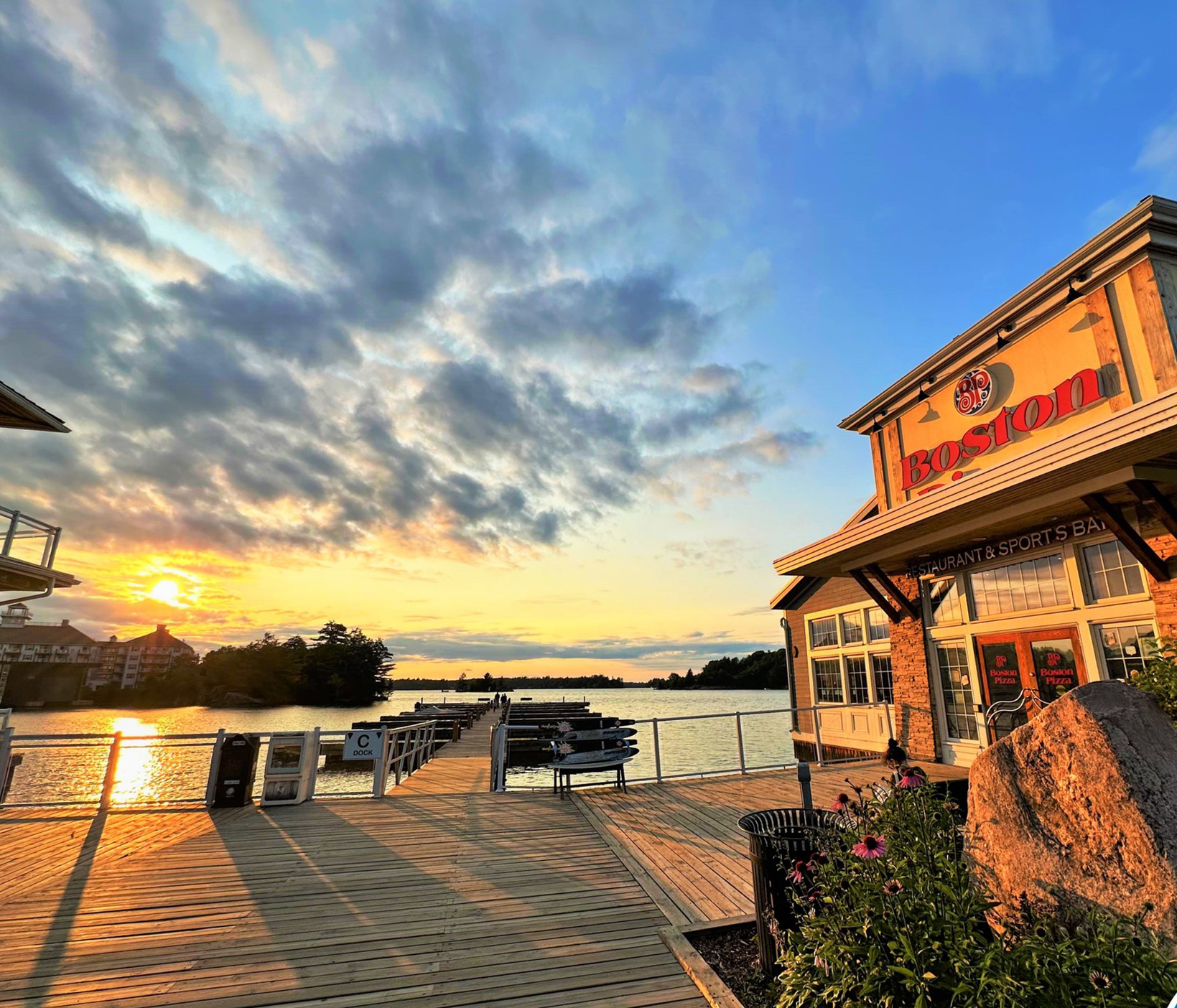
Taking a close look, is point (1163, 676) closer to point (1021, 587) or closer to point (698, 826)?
point (1021, 587)

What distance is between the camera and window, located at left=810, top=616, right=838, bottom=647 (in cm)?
1486

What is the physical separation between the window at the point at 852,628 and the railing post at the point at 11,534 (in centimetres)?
1857

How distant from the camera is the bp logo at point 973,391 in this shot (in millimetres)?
10133

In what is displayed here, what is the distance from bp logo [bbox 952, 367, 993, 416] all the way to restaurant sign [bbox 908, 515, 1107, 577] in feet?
7.56

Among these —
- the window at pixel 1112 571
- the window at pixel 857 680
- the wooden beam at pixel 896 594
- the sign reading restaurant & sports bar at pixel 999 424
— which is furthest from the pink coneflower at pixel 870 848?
the window at pixel 857 680

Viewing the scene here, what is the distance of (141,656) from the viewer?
110 meters

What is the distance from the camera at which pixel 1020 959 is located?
7.68 feet

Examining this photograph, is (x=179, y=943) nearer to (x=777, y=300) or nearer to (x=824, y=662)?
(x=777, y=300)

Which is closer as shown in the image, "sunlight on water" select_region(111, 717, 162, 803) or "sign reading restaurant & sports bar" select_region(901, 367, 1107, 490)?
"sign reading restaurant & sports bar" select_region(901, 367, 1107, 490)

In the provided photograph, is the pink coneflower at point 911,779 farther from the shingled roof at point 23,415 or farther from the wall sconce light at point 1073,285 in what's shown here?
the shingled roof at point 23,415

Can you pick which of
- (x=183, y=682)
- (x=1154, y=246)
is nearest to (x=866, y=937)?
(x=1154, y=246)

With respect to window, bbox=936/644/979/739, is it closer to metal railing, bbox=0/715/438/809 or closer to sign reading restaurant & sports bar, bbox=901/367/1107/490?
sign reading restaurant & sports bar, bbox=901/367/1107/490

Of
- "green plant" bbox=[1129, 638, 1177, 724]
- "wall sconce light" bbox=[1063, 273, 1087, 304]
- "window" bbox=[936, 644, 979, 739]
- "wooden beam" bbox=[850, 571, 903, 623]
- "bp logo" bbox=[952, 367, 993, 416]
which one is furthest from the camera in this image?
"wooden beam" bbox=[850, 571, 903, 623]

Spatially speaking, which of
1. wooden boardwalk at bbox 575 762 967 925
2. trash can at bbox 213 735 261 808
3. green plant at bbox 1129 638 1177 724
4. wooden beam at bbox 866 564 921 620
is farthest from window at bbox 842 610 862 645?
trash can at bbox 213 735 261 808
